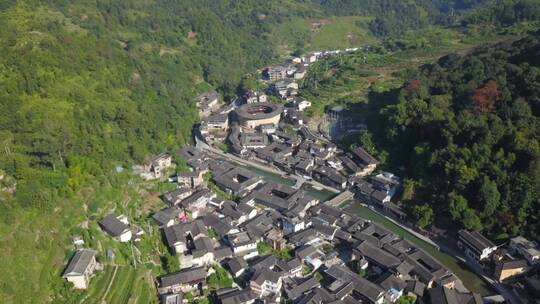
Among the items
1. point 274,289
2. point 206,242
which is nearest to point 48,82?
point 206,242

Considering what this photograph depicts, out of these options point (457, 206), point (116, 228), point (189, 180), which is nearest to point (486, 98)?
point (457, 206)

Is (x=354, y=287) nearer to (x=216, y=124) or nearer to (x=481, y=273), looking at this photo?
(x=481, y=273)

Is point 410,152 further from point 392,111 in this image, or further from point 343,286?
point 343,286

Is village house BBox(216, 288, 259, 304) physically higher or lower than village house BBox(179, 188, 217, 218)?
higher

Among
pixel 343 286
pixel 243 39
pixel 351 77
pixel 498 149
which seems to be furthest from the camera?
→ pixel 243 39

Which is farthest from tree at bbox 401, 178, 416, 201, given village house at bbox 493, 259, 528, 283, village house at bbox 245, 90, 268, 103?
village house at bbox 245, 90, 268, 103

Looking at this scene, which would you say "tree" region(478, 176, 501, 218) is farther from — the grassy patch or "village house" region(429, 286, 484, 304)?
the grassy patch
